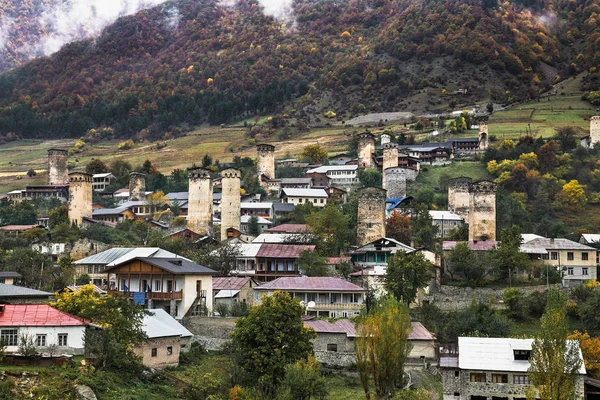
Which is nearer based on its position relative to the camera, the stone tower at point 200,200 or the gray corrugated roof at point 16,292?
the gray corrugated roof at point 16,292

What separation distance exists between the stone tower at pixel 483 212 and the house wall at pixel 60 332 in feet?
129

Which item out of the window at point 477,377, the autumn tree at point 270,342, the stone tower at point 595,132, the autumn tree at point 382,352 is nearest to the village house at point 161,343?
the autumn tree at point 270,342

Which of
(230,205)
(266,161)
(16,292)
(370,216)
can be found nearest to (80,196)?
(230,205)

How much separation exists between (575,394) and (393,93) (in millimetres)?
118991

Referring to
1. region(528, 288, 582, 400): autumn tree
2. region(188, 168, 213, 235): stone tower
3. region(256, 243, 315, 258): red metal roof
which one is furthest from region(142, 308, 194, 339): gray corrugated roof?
region(188, 168, 213, 235): stone tower

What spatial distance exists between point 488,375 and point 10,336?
1988 cm

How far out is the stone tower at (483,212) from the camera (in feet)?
209

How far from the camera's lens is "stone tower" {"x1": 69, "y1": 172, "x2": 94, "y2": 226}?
7662 centimetres

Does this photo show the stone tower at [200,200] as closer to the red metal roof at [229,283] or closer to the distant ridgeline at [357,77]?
the red metal roof at [229,283]

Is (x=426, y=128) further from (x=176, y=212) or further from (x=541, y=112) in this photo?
(x=176, y=212)

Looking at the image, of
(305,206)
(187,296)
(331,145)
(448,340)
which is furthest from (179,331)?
(331,145)

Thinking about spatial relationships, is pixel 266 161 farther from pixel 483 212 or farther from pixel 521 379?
pixel 521 379

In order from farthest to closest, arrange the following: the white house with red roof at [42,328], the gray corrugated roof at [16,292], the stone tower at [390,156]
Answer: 1. the stone tower at [390,156]
2. the gray corrugated roof at [16,292]
3. the white house with red roof at [42,328]

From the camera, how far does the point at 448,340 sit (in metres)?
45.5
